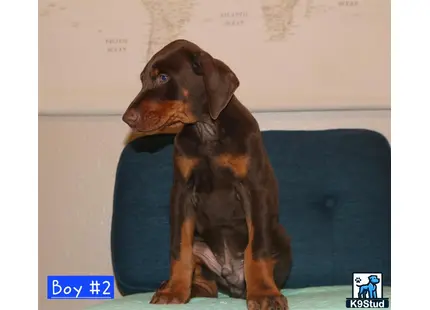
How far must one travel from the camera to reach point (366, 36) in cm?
142

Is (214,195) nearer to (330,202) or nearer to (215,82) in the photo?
(215,82)

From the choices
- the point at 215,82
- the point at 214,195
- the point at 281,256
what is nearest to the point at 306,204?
the point at 281,256

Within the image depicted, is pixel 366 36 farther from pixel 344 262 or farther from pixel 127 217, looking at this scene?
pixel 127 217

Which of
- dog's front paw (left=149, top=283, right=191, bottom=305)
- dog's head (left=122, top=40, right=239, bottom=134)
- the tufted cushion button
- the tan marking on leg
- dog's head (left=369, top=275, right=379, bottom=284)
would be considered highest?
dog's head (left=122, top=40, right=239, bottom=134)

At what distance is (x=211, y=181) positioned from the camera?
3.95 ft

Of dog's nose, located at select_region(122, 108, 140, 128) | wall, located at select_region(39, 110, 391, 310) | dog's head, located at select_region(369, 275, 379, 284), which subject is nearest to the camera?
dog's nose, located at select_region(122, 108, 140, 128)

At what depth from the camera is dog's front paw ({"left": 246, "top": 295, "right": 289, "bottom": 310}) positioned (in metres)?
1.12

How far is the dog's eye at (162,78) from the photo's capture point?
115cm

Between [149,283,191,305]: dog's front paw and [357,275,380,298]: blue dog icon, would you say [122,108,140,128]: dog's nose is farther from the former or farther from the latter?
[357,275,380,298]: blue dog icon

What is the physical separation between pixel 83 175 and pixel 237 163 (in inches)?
16.1

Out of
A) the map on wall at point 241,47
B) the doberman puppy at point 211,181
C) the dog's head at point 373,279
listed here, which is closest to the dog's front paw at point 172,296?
the doberman puppy at point 211,181

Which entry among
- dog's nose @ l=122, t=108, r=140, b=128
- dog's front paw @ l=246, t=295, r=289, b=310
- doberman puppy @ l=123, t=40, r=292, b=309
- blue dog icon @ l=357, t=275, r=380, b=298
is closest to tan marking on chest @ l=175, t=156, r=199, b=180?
doberman puppy @ l=123, t=40, r=292, b=309

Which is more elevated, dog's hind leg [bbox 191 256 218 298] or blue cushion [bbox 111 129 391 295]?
blue cushion [bbox 111 129 391 295]
